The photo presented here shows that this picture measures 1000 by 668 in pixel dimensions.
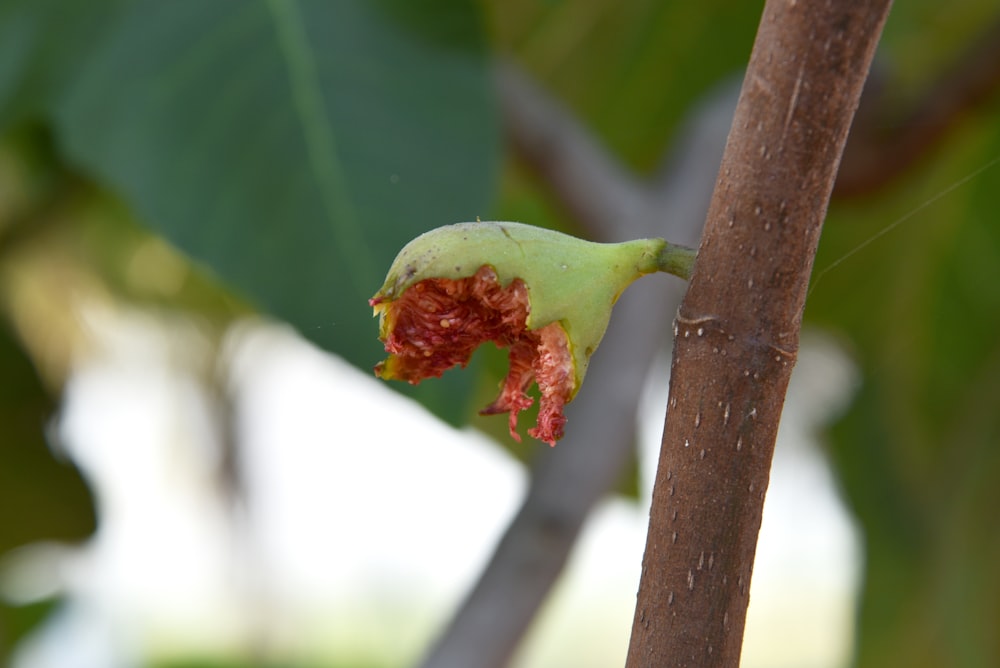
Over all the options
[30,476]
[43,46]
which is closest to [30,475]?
[30,476]

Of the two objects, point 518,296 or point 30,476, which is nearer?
point 518,296

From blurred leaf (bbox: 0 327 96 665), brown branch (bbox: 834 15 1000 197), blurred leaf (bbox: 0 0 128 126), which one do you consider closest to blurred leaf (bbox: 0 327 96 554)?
blurred leaf (bbox: 0 327 96 665)

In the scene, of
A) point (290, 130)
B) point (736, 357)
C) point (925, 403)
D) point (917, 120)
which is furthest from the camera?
point (925, 403)

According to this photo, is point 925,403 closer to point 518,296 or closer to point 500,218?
point 500,218

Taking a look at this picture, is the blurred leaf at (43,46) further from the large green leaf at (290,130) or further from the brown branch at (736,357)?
the brown branch at (736,357)

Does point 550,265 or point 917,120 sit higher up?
point 917,120

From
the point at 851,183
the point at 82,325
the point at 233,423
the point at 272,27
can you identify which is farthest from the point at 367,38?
the point at 233,423

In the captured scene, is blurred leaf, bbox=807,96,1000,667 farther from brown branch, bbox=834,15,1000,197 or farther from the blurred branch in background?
the blurred branch in background
